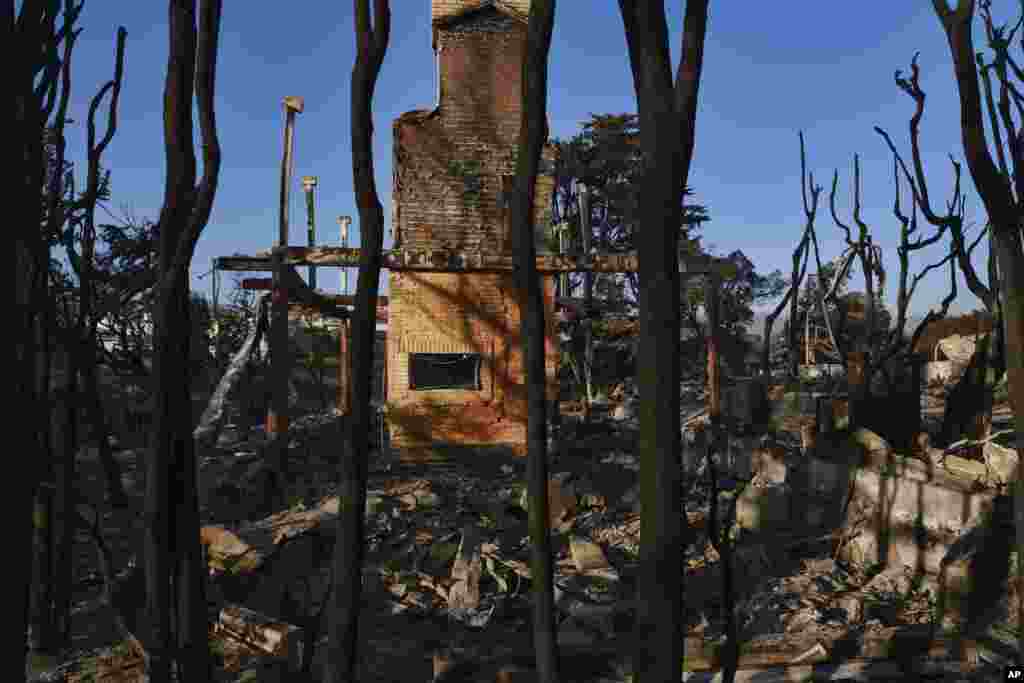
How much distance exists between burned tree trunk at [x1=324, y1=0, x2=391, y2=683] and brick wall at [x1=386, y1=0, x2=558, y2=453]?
9.82 metres

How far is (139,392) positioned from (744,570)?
1721cm

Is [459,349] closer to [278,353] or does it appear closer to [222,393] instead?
[278,353]

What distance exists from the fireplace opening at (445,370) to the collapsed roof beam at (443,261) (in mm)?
2092

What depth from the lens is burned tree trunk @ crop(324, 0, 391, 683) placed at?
2211mm

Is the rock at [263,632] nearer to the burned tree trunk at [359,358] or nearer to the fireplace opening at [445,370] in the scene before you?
the burned tree trunk at [359,358]

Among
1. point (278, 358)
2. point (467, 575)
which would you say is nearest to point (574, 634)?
point (467, 575)

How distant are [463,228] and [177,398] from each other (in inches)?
422

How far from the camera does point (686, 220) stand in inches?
1265

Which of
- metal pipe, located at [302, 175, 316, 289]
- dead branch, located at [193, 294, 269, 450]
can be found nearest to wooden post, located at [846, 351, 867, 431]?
dead branch, located at [193, 294, 269, 450]

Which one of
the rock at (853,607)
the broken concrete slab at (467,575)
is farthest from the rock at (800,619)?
the broken concrete slab at (467,575)

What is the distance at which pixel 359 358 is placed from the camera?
2.30 metres

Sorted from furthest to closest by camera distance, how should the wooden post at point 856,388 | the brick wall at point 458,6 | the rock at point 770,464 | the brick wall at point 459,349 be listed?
the brick wall at point 458,6, the brick wall at point 459,349, the rock at point 770,464, the wooden post at point 856,388

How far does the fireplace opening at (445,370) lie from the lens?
503 inches

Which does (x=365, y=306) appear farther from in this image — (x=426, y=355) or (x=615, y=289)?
(x=615, y=289)
